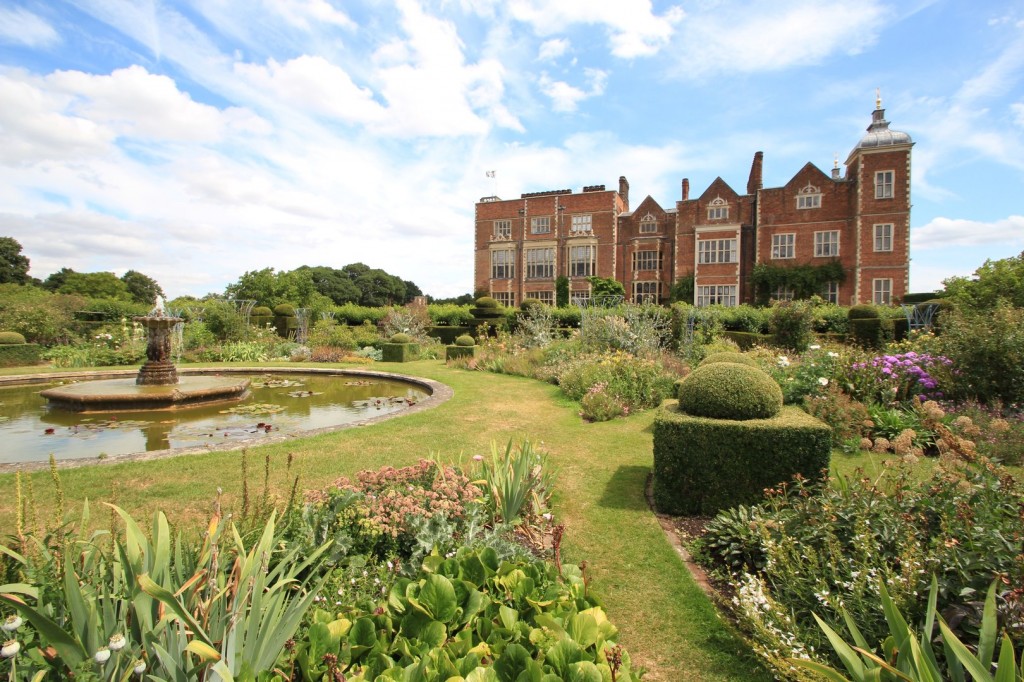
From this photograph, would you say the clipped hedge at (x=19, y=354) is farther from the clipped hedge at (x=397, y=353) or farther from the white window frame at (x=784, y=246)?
the white window frame at (x=784, y=246)

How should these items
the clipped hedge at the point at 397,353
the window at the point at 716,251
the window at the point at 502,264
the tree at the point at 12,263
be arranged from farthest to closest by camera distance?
the tree at the point at 12,263
the window at the point at 502,264
the window at the point at 716,251
the clipped hedge at the point at 397,353

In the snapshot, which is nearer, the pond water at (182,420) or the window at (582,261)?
the pond water at (182,420)

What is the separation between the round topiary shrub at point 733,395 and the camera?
15.6 feet

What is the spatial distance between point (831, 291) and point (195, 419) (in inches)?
1217

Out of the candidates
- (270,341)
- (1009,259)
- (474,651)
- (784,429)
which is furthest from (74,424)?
(1009,259)

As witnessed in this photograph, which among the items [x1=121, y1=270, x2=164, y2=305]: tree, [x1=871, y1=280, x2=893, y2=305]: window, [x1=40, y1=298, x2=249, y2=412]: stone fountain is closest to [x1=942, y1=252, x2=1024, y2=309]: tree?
[x1=871, y1=280, x2=893, y2=305]: window

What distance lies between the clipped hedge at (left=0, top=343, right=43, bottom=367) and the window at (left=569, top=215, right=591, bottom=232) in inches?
1126

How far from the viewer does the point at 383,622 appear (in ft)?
7.43

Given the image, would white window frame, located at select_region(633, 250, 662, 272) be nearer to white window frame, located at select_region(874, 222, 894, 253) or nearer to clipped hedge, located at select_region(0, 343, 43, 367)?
white window frame, located at select_region(874, 222, 894, 253)

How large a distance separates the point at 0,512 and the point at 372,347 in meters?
16.6

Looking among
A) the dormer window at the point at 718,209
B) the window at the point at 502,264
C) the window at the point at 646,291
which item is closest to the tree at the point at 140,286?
the window at the point at 502,264

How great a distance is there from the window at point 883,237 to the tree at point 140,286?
225 feet

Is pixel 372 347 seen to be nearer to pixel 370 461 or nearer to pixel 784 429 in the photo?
pixel 370 461

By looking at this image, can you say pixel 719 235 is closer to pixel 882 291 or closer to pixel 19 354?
pixel 882 291
